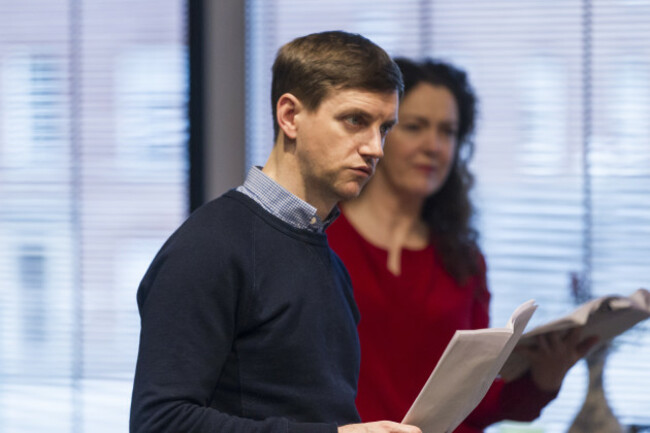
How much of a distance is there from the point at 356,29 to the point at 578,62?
678mm

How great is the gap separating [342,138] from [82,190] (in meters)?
1.63

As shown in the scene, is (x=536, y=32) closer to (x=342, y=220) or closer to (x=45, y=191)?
(x=342, y=220)

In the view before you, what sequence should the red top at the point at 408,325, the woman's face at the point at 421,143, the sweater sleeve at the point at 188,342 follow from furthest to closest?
the woman's face at the point at 421,143 → the red top at the point at 408,325 → the sweater sleeve at the point at 188,342

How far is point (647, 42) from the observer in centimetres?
222

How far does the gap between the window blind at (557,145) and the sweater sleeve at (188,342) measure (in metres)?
1.30

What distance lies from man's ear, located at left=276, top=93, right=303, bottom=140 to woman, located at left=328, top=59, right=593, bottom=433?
0.73 metres

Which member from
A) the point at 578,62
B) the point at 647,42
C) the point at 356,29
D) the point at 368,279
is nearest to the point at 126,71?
the point at 356,29

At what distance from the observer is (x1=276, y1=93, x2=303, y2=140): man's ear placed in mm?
1129

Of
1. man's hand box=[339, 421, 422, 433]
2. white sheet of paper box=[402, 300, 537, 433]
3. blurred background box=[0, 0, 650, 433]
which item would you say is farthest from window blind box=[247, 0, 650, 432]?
man's hand box=[339, 421, 422, 433]

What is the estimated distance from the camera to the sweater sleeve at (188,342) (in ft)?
3.14

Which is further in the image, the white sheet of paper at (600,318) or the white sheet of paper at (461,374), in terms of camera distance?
the white sheet of paper at (600,318)

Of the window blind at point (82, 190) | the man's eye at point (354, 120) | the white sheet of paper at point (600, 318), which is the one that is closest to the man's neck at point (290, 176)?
the man's eye at point (354, 120)

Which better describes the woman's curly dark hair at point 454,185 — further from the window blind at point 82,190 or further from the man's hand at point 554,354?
the window blind at point 82,190

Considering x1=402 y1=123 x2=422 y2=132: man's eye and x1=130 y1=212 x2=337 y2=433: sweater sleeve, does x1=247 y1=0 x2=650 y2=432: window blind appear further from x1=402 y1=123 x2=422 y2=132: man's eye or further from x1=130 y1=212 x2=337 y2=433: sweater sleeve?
x1=130 y1=212 x2=337 y2=433: sweater sleeve
